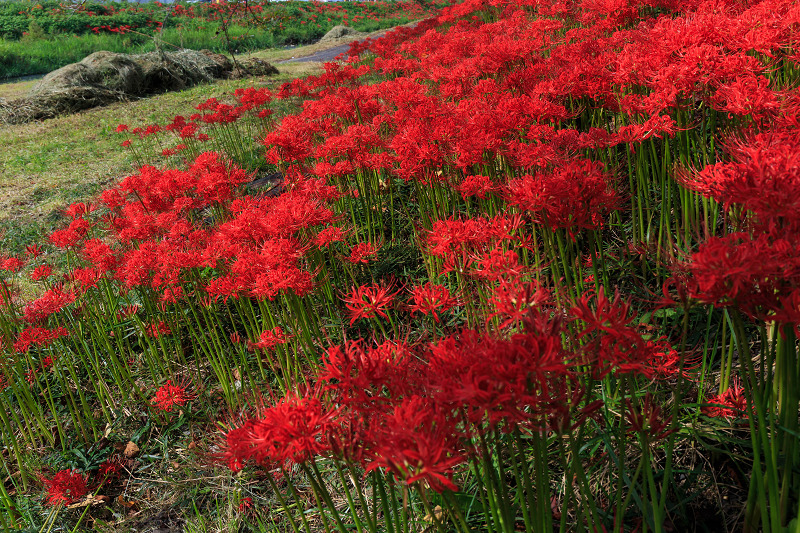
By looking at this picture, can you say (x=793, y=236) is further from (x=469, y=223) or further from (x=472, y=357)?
(x=469, y=223)

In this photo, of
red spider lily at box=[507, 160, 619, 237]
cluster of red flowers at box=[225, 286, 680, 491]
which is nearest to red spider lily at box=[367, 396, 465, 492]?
cluster of red flowers at box=[225, 286, 680, 491]

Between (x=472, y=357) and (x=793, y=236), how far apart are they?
0.69m

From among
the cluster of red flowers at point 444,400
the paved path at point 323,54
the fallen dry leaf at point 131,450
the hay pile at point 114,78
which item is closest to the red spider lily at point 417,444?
the cluster of red flowers at point 444,400

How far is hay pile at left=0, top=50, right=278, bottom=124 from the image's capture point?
14164 millimetres

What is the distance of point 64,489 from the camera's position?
9.18ft

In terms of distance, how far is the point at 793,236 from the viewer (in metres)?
0.98

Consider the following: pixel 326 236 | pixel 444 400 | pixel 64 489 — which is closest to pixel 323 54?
pixel 326 236

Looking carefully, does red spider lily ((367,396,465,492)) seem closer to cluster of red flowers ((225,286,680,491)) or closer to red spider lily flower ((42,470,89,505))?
cluster of red flowers ((225,286,680,491))

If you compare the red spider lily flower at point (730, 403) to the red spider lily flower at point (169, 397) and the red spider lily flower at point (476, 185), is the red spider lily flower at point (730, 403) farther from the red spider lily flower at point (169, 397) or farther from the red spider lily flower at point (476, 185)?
the red spider lily flower at point (169, 397)

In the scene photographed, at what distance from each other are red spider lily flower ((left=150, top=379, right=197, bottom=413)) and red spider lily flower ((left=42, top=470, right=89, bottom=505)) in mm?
582

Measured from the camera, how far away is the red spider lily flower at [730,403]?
1.83 meters

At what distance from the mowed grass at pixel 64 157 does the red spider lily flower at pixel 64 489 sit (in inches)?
201

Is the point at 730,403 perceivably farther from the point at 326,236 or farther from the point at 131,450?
the point at 131,450

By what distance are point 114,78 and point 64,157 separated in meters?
6.62
